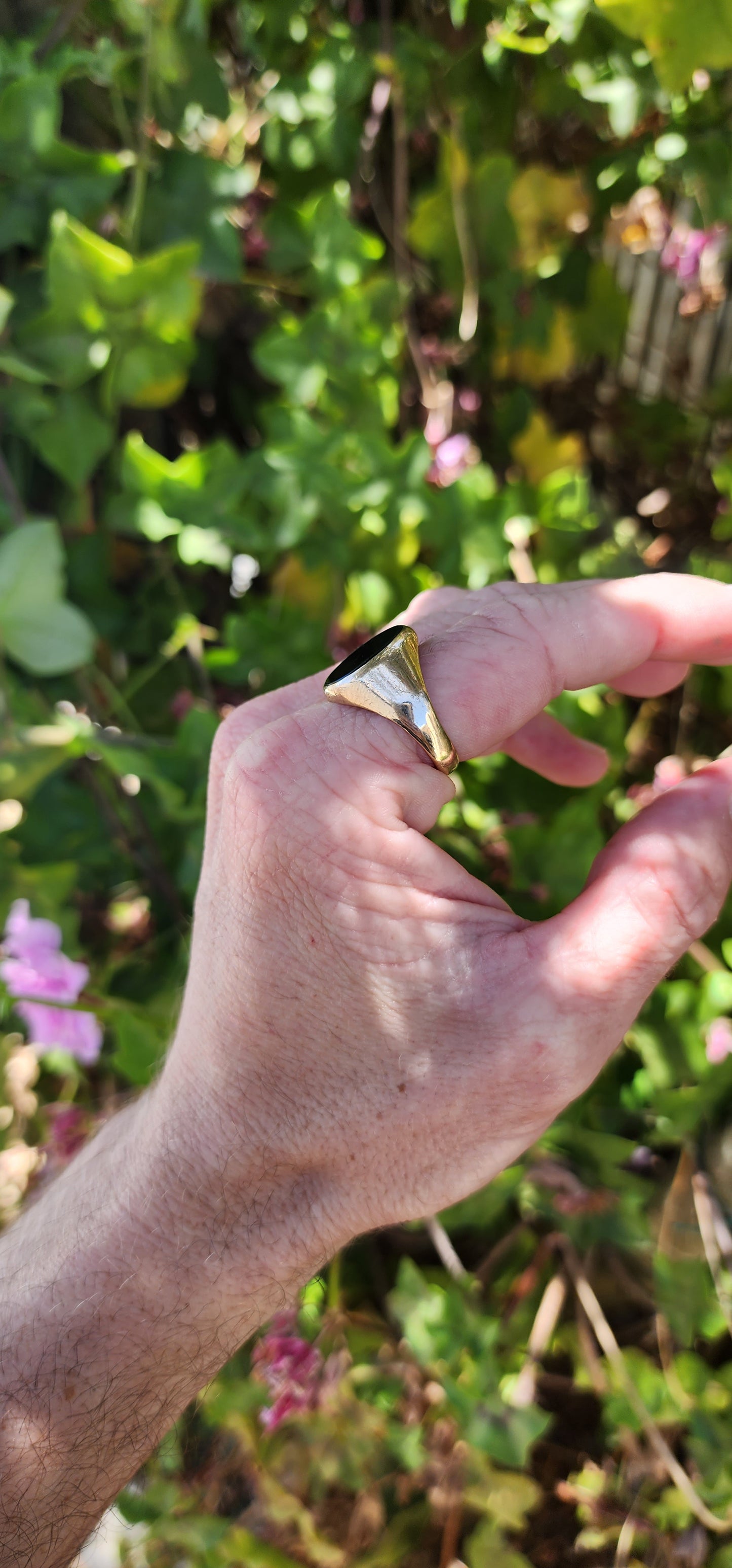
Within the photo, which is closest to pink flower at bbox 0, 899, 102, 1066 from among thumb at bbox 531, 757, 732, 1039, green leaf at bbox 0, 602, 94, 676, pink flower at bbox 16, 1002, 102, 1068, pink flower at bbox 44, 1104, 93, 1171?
pink flower at bbox 16, 1002, 102, 1068

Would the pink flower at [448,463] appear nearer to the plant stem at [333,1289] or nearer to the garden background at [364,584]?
the garden background at [364,584]

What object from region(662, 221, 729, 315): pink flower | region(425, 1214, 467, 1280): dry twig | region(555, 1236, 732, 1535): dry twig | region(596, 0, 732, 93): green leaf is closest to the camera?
region(596, 0, 732, 93): green leaf

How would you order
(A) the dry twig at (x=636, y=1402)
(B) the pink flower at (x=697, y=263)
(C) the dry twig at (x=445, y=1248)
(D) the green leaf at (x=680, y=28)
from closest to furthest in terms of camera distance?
(D) the green leaf at (x=680, y=28) → (A) the dry twig at (x=636, y=1402) → (C) the dry twig at (x=445, y=1248) → (B) the pink flower at (x=697, y=263)

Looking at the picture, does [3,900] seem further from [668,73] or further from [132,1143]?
[668,73]

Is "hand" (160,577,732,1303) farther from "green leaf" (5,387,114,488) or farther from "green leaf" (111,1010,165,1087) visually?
"green leaf" (5,387,114,488)

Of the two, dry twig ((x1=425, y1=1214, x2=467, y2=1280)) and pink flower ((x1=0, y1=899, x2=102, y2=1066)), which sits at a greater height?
pink flower ((x1=0, y1=899, x2=102, y2=1066))

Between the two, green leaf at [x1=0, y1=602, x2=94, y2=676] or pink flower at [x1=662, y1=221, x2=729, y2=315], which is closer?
green leaf at [x1=0, y1=602, x2=94, y2=676]

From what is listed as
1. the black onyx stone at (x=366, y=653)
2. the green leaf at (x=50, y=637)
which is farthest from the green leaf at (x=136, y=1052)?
the black onyx stone at (x=366, y=653)

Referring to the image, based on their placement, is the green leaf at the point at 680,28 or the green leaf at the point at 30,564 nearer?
the green leaf at the point at 680,28
